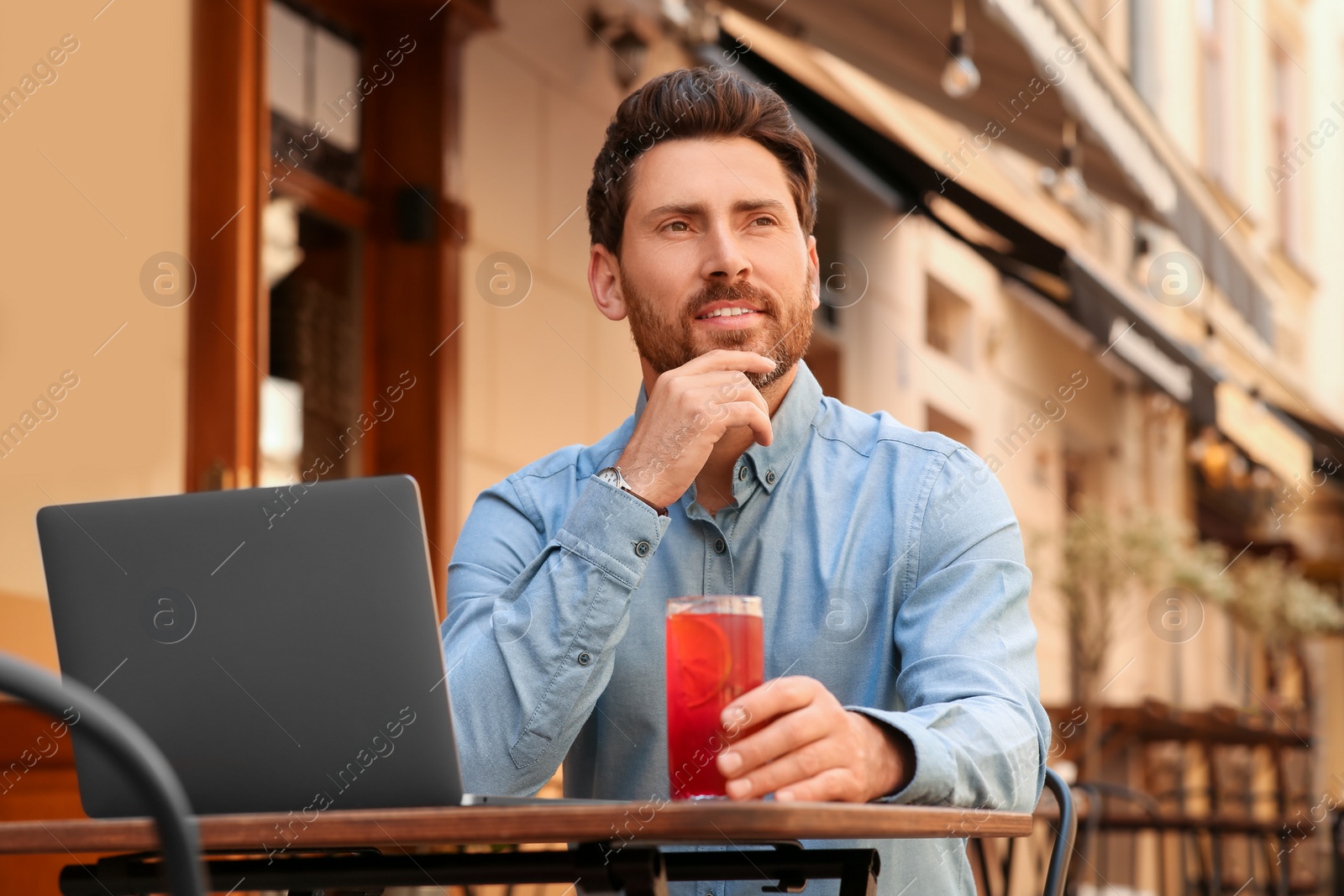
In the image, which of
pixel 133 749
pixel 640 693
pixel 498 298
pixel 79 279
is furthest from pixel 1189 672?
pixel 133 749

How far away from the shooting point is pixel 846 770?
1079mm

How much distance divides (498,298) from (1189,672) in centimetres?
881

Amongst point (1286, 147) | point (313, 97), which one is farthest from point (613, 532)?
point (1286, 147)

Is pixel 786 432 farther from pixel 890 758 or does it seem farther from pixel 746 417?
pixel 890 758

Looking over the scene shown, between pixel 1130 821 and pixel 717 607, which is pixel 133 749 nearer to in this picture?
pixel 717 607

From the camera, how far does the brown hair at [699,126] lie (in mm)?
1718

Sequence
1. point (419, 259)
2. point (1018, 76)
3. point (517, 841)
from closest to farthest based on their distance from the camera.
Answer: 1. point (517, 841)
2. point (419, 259)
3. point (1018, 76)

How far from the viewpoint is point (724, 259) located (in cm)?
162

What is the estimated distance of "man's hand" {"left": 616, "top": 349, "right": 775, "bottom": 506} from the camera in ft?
4.53

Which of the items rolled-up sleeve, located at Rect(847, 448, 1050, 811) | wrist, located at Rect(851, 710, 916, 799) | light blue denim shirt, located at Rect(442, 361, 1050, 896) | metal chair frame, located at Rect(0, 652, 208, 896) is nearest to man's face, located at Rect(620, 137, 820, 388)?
light blue denim shirt, located at Rect(442, 361, 1050, 896)

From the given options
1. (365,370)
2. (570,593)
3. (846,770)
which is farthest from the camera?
(365,370)

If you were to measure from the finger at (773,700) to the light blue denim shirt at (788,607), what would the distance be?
8cm

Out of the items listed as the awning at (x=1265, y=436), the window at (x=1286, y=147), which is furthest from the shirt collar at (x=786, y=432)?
the window at (x=1286, y=147)

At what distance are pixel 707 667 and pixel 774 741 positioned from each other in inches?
5.8
